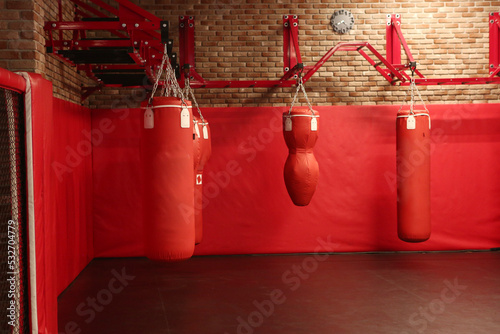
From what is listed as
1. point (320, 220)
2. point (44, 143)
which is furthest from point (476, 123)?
point (44, 143)

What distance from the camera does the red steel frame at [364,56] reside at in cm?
554

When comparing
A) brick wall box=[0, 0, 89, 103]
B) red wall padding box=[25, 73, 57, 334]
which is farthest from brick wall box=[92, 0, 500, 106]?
red wall padding box=[25, 73, 57, 334]

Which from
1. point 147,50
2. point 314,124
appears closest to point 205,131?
point 147,50

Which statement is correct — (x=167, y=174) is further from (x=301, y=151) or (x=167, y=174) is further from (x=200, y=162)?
(x=301, y=151)

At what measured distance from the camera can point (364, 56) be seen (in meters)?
5.91

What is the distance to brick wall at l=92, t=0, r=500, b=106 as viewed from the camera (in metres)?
6.24

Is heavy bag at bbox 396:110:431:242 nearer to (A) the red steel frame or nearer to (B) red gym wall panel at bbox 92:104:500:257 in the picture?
(A) the red steel frame

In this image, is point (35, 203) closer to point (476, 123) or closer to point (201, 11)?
point (201, 11)

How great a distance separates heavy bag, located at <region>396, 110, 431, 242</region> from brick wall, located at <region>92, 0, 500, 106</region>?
4.18ft

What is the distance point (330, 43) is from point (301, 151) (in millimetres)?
2222

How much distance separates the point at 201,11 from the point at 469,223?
15.0 feet

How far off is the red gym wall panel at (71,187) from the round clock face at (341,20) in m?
3.42

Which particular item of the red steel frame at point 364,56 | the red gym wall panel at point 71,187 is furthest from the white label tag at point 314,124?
the red gym wall panel at point 71,187

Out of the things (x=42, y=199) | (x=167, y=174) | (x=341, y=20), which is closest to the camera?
(x=42, y=199)
